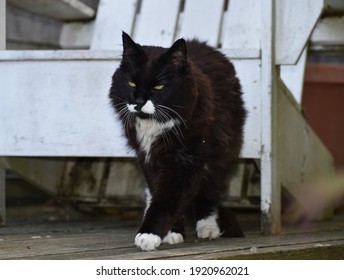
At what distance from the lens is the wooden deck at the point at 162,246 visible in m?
2.55

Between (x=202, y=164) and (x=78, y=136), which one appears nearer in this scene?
(x=202, y=164)

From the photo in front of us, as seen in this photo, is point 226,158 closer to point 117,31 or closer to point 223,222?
point 223,222

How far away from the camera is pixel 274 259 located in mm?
2617

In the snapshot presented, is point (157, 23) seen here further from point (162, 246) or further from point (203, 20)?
point (162, 246)

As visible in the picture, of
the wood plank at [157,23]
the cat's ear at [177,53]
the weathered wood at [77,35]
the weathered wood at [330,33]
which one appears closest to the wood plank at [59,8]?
the weathered wood at [77,35]

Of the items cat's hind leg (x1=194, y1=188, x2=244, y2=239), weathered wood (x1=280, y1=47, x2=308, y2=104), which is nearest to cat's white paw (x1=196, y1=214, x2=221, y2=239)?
cat's hind leg (x1=194, y1=188, x2=244, y2=239)

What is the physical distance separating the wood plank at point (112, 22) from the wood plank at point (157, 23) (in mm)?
55

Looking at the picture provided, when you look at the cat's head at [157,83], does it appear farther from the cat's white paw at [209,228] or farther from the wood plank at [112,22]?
the wood plank at [112,22]

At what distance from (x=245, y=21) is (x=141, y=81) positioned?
150 centimetres

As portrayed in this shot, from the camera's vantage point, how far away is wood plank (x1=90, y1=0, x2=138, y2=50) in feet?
14.2

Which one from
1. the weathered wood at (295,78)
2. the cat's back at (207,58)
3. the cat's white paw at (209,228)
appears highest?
the weathered wood at (295,78)

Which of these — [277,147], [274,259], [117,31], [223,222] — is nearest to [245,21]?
[117,31]

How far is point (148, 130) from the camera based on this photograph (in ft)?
9.61

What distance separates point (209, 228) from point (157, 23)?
1516 mm
